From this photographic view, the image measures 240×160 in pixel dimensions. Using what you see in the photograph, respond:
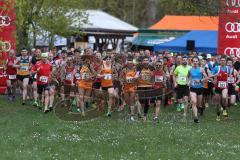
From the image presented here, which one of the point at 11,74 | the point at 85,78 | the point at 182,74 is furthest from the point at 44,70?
the point at 182,74

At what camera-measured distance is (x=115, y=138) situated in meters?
14.6

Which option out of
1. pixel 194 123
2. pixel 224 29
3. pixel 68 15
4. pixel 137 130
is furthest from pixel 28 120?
pixel 68 15

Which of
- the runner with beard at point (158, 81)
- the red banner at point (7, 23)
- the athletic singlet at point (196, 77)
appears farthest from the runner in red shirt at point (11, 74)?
the athletic singlet at point (196, 77)

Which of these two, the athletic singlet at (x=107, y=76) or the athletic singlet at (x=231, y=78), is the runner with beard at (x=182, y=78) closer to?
the athletic singlet at (x=231, y=78)

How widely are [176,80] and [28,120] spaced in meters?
5.36

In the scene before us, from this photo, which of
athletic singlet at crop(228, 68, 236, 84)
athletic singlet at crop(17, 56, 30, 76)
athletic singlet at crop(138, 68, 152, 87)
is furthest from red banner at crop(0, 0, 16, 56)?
athletic singlet at crop(228, 68, 236, 84)

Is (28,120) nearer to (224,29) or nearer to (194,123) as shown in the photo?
(194,123)

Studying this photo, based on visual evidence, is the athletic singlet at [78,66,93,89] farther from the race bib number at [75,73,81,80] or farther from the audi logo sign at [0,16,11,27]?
the audi logo sign at [0,16,11,27]

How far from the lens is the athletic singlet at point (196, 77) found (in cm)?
1877

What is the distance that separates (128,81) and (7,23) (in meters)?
6.97

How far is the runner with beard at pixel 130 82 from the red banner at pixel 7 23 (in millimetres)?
3786

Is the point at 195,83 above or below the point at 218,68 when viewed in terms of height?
below

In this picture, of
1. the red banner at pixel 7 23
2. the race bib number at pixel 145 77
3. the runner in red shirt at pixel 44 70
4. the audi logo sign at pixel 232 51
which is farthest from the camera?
the audi logo sign at pixel 232 51

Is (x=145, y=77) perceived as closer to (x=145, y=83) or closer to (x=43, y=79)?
(x=145, y=83)
